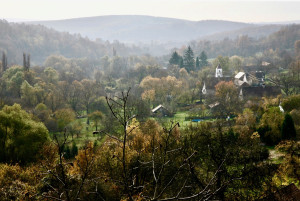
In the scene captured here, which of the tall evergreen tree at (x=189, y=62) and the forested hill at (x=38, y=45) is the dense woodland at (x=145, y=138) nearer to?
the tall evergreen tree at (x=189, y=62)

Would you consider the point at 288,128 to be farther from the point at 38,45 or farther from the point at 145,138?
the point at 38,45

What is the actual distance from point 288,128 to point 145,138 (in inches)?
569

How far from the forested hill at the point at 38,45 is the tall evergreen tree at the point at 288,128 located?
421 feet

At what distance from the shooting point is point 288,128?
30.4 metres

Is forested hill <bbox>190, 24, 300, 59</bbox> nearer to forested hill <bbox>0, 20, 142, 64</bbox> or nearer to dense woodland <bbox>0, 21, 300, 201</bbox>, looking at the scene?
dense woodland <bbox>0, 21, 300, 201</bbox>

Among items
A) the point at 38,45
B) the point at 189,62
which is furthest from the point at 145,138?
the point at 38,45

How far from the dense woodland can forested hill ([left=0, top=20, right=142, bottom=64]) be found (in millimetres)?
40769

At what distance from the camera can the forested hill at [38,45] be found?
148 m

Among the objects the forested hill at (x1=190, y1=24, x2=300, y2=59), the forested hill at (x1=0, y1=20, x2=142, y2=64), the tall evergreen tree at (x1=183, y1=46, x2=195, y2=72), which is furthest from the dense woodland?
the forested hill at (x1=0, y1=20, x2=142, y2=64)

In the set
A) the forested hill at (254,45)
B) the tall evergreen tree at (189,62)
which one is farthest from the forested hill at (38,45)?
the tall evergreen tree at (189,62)

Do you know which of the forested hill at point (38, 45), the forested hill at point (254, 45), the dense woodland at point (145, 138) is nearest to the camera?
the dense woodland at point (145, 138)

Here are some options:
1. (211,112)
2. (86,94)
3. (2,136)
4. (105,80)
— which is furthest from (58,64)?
(2,136)

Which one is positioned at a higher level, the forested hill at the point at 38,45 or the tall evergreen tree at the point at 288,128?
the forested hill at the point at 38,45

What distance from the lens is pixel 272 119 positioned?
111 feet
